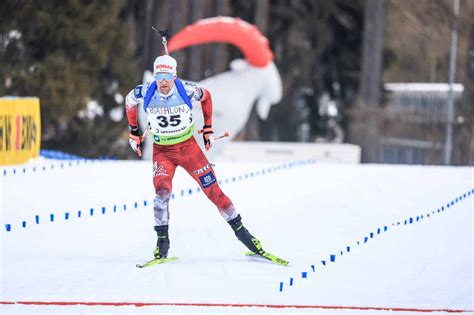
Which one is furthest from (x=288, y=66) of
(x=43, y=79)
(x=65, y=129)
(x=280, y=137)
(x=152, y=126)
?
(x=152, y=126)

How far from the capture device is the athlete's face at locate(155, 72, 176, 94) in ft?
28.1

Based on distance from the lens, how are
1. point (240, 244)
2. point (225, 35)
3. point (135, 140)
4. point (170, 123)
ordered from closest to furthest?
point (170, 123) < point (135, 140) < point (240, 244) < point (225, 35)

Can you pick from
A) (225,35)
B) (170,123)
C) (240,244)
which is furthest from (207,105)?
(225,35)

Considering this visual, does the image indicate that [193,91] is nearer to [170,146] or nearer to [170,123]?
[170,123]

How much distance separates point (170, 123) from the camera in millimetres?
8703

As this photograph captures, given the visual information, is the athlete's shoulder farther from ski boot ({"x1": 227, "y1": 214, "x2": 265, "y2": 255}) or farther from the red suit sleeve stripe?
ski boot ({"x1": 227, "y1": 214, "x2": 265, "y2": 255})

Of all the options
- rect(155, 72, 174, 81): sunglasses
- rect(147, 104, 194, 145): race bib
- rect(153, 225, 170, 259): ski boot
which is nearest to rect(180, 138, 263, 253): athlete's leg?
rect(147, 104, 194, 145): race bib

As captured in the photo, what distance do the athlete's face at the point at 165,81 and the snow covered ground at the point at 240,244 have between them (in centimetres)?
138

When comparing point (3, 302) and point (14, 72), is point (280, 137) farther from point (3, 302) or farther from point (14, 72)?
point (3, 302)

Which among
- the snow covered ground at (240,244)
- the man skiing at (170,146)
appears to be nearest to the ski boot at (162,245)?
the man skiing at (170,146)

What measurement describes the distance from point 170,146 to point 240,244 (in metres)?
1.26

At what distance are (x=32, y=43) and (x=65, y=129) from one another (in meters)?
2.60

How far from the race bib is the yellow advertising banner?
5367 millimetres

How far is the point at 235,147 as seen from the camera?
2139cm
